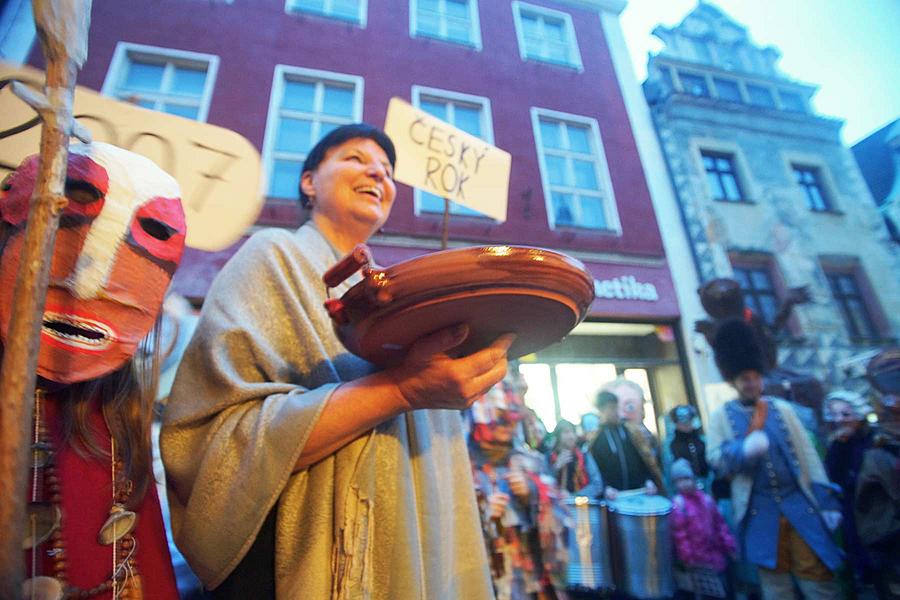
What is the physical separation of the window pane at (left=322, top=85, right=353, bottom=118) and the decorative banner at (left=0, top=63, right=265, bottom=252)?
422 centimetres

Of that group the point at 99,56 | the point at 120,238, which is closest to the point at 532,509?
the point at 120,238

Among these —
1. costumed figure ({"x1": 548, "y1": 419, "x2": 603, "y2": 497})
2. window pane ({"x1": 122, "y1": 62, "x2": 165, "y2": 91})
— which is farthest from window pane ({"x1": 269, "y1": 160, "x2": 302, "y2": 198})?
costumed figure ({"x1": 548, "y1": 419, "x2": 603, "y2": 497})

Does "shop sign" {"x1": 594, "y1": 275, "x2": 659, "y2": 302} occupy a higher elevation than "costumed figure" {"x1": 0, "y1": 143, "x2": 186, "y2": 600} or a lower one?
higher

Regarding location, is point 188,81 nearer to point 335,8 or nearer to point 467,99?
point 335,8

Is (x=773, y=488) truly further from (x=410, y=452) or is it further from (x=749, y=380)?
(x=410, y=452)

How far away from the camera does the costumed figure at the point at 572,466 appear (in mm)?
3114

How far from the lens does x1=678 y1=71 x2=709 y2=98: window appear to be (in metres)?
7.04

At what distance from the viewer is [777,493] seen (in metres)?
2.32

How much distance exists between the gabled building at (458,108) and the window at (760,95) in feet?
10.5

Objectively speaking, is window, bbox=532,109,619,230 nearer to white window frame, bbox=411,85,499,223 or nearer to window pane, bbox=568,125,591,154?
window pane, bbox=568,125,591,154

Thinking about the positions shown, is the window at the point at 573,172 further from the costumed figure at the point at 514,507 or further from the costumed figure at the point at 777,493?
the costumed figure at the point at 514,507

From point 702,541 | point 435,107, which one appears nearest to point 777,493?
point 702,541

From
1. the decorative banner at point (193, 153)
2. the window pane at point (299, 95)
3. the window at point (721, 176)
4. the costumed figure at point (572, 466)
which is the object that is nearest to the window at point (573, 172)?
the window at point (721, 176)

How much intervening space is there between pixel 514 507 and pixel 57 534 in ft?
5.73
